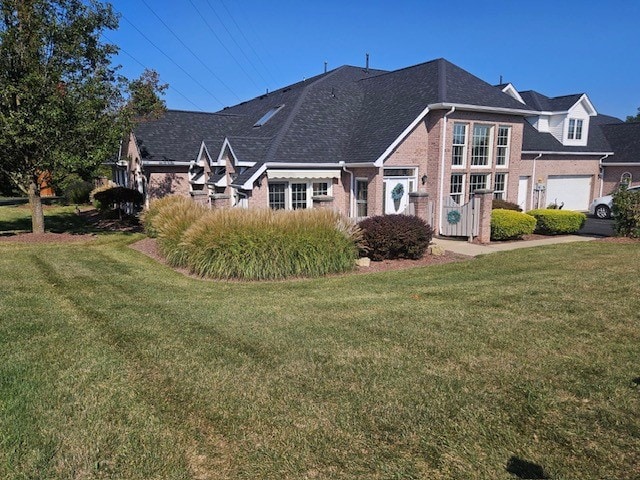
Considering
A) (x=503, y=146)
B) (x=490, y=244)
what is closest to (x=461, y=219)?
(x=490, y=244)

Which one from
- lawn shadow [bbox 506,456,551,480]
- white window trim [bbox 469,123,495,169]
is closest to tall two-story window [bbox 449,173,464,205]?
white window trim [bbox 469,123,495,169]

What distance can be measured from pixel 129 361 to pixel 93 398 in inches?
35.8

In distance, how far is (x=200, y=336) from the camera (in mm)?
6230

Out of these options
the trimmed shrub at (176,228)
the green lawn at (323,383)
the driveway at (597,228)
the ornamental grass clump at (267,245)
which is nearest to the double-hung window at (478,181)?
the driveway at (597,228)

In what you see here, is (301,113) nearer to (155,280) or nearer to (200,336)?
(155,280)

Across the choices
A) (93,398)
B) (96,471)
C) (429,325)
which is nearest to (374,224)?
(429,325)

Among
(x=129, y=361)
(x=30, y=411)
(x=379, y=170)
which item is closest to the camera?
(x=30, y=411)

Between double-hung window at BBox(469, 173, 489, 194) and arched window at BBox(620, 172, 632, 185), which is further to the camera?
arched window at BBox(620, 172, 632, 185)

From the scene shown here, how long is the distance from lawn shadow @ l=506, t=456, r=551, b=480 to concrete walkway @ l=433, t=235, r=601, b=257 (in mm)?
10658

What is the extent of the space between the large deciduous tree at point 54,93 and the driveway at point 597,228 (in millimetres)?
18201

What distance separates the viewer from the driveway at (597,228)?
17.8 m

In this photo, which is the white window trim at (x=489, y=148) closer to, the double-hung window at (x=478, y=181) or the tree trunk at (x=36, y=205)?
the double-hung window at (x=478, y=181)

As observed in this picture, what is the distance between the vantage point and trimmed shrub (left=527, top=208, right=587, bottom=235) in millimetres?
17031

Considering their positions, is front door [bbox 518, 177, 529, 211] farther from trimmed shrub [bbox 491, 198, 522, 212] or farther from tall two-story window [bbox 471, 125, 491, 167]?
tall two-story window [bbox 471, 125, 491, 167]
